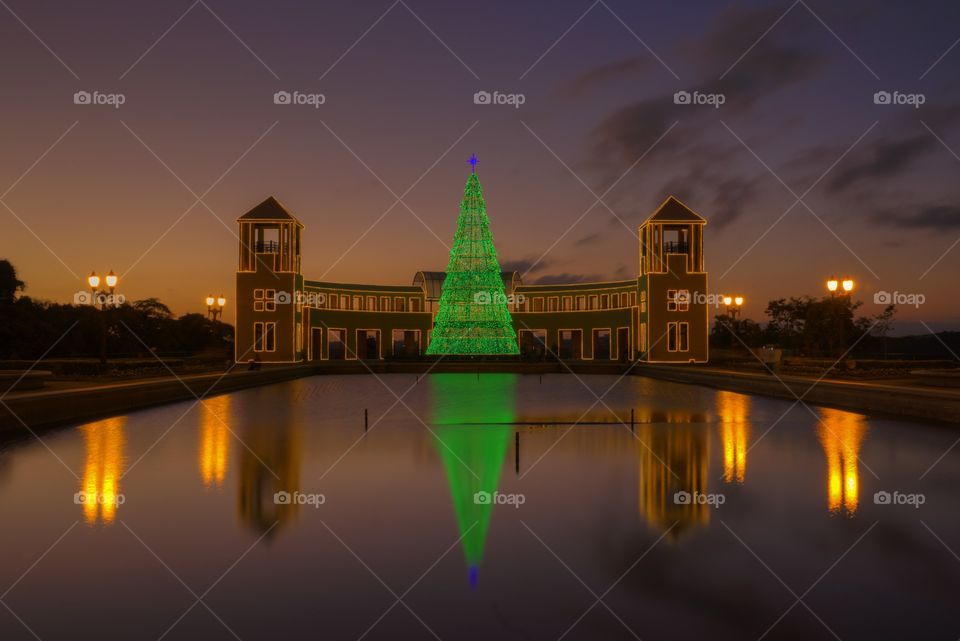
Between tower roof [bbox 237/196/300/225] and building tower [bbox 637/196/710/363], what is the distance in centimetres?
2571

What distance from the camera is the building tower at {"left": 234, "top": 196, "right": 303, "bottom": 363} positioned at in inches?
1811

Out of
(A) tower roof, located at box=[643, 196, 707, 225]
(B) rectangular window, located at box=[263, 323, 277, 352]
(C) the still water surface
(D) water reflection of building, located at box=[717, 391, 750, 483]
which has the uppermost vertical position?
(A) tower roof, located at box=[643, 196, 707, 225]

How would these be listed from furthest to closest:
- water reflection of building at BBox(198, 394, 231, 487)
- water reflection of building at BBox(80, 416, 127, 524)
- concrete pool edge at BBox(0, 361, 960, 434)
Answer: concrete pool edge at BBox(0, 361, 960, 434), water reflection of building at BBox(198, 394, 231, 487), water reflection of building at BBox(80, 416, 127, 524)

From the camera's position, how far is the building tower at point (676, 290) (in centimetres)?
4672

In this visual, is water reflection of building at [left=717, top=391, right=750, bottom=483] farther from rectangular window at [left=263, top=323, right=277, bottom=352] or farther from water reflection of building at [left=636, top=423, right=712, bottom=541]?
rectangular window at [left=263, top=323, right=277, bottom=352]

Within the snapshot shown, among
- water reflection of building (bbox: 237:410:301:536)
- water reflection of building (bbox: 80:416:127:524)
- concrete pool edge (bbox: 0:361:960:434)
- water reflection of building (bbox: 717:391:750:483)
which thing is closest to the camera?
water reflection of building (bbox: 237:410:301:536)

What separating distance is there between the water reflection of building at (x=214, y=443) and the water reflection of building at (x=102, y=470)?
3.95 ft

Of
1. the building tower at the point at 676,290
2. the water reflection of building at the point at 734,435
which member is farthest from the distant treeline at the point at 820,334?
the water reflection of building at the point at 734,435

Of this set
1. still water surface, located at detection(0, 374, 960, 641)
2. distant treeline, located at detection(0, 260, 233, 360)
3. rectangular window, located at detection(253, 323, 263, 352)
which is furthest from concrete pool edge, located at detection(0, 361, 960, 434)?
rectangular window, located at detection(253, 323, 263, 352)

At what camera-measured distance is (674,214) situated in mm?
46781

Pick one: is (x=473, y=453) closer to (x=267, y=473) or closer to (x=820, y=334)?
(x=267, y=473)

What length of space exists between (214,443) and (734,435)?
10.7 m

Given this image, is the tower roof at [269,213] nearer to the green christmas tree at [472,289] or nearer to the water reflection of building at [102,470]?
the green christmas tree at [472,289]

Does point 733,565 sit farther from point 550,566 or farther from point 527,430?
point 527,430
